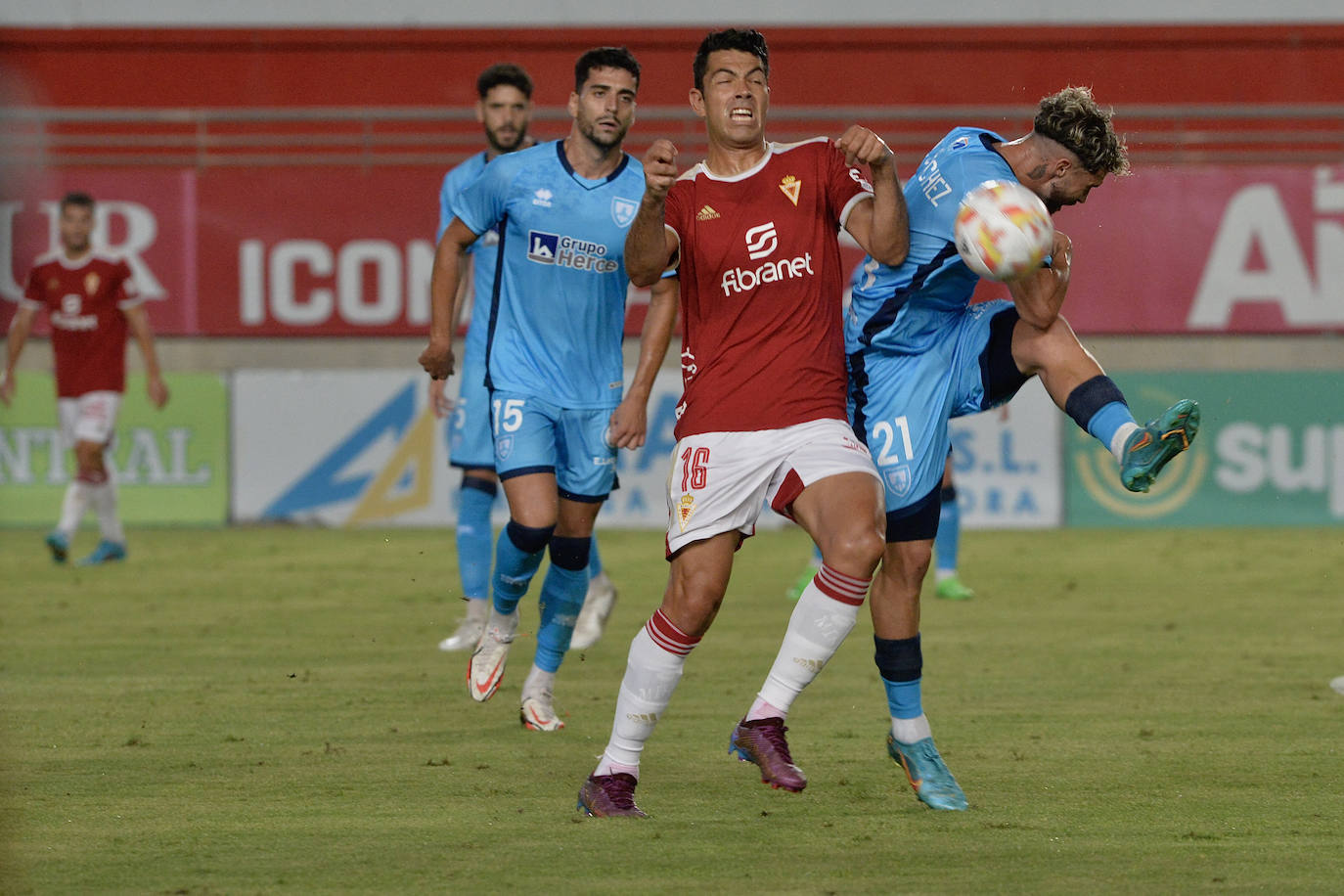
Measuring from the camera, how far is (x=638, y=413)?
592cm

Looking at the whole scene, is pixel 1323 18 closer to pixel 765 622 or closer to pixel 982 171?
pixel 765 622

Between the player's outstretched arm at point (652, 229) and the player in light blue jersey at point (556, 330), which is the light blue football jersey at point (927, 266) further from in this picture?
the player in light blue jersey at point (556, 330)

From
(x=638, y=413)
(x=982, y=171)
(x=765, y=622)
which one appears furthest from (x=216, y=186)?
(x=982, y=171)

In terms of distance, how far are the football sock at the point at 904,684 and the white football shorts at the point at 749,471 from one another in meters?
0.58

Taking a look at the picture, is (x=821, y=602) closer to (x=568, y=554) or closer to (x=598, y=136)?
A: (x=568, y=554)

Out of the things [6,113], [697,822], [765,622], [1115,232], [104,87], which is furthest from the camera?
[104,87]

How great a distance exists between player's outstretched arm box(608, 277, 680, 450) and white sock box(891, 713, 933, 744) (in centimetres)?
129

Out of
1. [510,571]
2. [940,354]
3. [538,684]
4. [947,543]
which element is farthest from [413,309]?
[940,354]

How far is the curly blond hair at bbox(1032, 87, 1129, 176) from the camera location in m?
5.03

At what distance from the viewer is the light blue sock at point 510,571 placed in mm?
6445

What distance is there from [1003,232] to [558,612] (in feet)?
8.33

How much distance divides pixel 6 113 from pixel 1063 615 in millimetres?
13864

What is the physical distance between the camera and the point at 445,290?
658 cm

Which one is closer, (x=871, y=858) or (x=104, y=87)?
(x=871, y=858)
